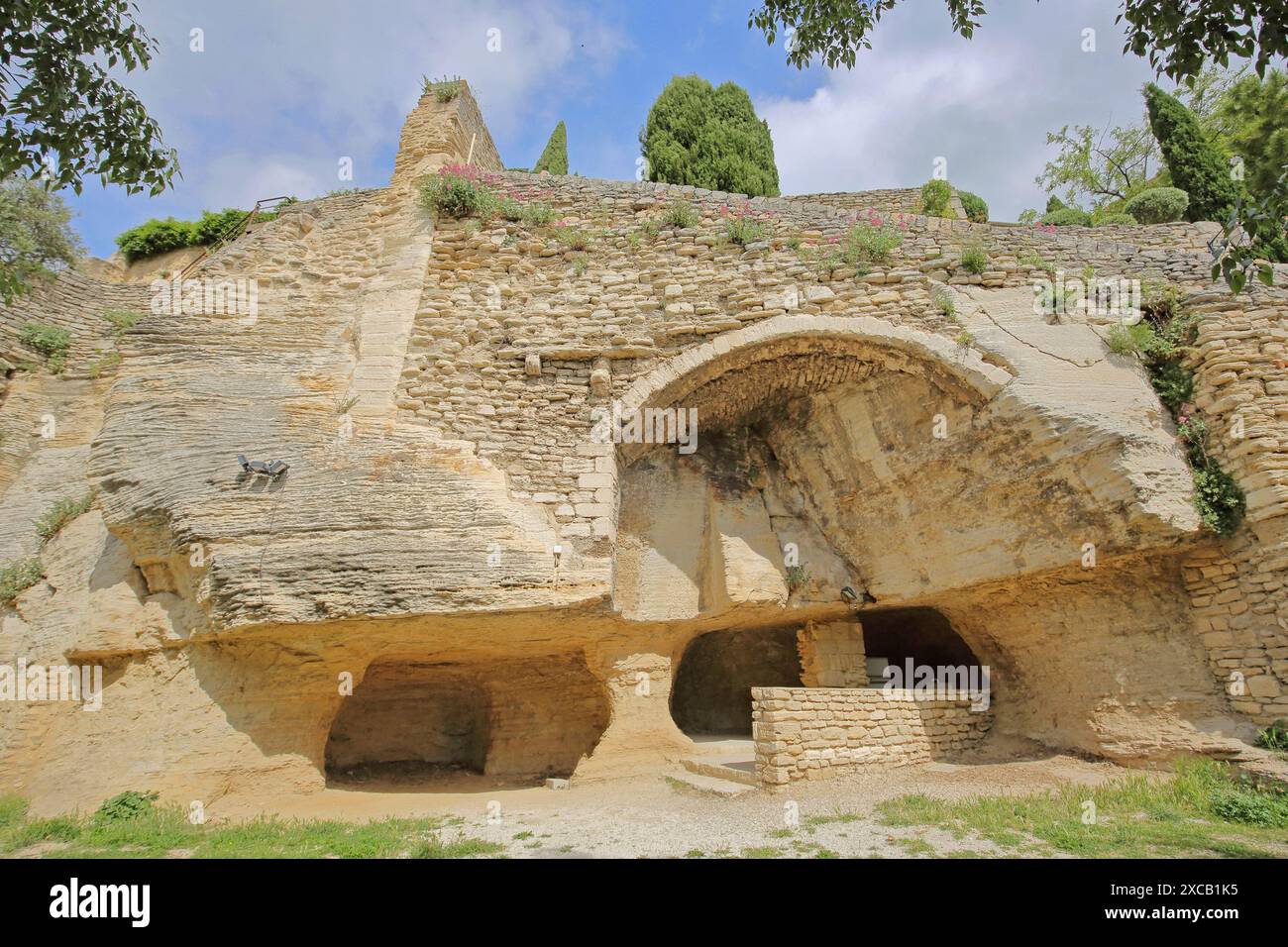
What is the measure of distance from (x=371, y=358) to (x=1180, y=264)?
9880mm

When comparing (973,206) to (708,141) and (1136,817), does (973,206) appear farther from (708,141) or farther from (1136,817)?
(1136,817)

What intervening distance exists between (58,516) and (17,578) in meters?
0.96

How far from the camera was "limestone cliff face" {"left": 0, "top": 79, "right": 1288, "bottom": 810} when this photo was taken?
716 centimetres

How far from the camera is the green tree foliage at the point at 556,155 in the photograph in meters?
19.9

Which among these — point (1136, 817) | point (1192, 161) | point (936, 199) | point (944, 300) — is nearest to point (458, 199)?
point (944, 300)

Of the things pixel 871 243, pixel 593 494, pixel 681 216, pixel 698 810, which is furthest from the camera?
pixel 681 216

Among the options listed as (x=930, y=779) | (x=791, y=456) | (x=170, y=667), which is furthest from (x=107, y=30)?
(x=930, y=779)

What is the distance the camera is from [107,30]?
517 cm

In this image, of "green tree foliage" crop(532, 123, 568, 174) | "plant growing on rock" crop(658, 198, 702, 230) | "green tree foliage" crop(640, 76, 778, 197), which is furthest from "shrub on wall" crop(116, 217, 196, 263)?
"plant growing on rock" crop(658, 198, 702, 230)

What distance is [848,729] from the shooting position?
24.9 feet

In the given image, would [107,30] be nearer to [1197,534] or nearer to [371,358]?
[371,358]

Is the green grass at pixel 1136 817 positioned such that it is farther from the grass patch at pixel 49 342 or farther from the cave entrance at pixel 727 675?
the grass patch at pixel 49 342

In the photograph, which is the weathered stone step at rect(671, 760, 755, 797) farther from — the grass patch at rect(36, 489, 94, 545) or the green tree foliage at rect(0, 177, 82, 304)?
the green tree foliage at rect(0, 177, 82, 304)
